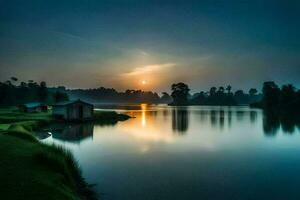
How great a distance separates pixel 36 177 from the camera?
52.0 ft

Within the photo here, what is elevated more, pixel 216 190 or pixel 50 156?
pixel 50 156

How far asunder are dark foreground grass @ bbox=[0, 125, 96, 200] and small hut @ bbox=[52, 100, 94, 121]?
51.2 meters

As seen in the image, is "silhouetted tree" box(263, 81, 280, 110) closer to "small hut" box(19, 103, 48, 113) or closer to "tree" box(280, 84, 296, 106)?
"tree" box(280, 84, 296, 106)

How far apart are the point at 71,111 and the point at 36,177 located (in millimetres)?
61481

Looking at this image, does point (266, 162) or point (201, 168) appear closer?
point (201, 168)

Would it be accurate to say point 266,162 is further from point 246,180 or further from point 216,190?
point 216,190

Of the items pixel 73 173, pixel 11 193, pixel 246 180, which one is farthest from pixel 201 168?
pixel 11 193

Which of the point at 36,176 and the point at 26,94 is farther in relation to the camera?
the point at 26,94

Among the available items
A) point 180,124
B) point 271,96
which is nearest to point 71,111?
point 180,124

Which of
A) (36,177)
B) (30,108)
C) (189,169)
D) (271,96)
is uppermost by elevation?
(271,96)

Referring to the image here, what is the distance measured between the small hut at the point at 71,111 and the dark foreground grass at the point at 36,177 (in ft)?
168

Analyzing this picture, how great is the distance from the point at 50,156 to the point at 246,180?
49.9 ft

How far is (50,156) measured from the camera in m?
20.0

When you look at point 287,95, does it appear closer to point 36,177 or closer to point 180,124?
point 180,124
